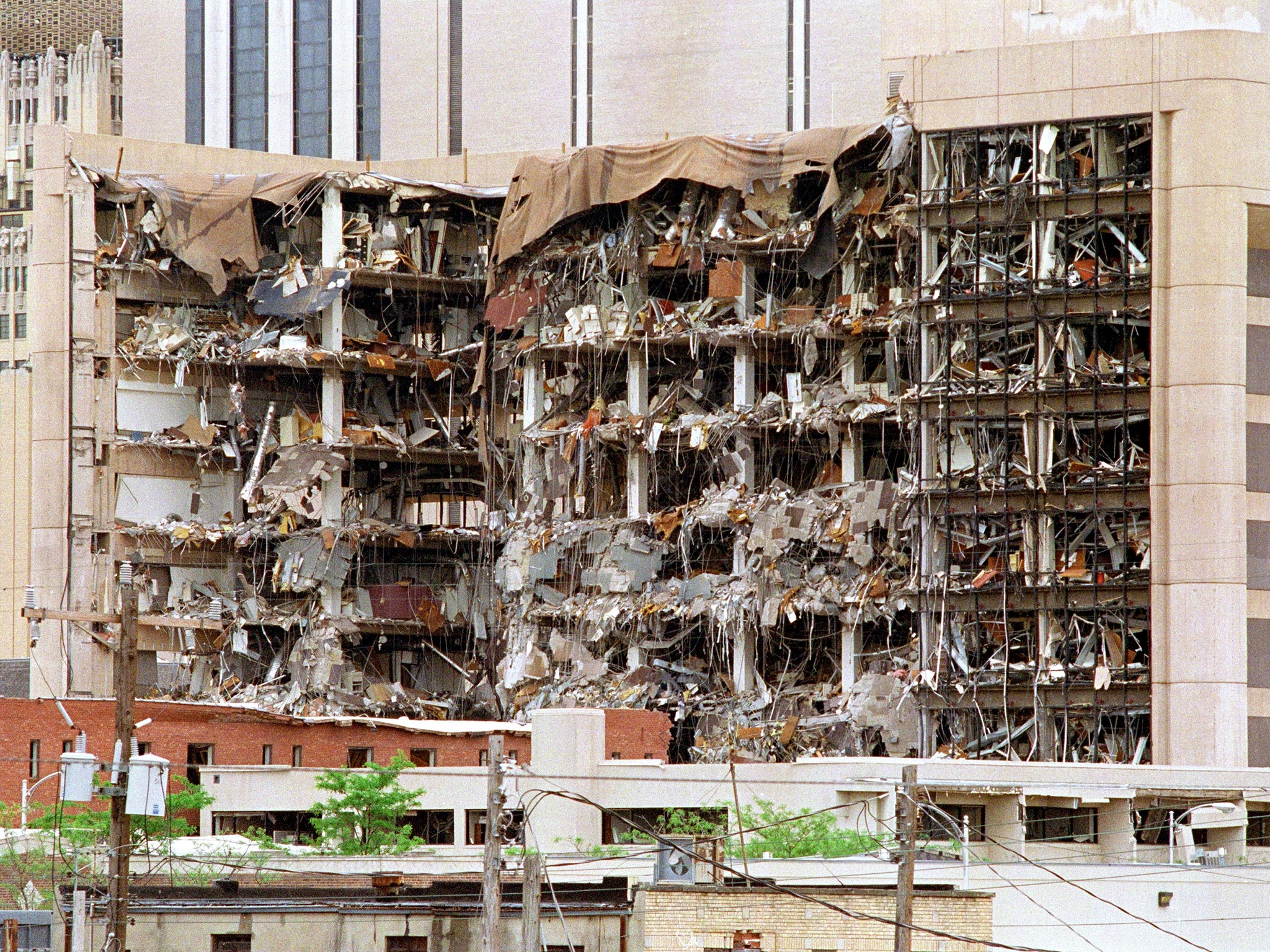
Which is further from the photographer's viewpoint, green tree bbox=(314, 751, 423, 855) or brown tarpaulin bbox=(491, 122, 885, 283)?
brown tarpaulin bbox=(491, 122, 885, 283)

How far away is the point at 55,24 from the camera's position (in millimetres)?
167000

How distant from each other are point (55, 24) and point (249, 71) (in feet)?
202

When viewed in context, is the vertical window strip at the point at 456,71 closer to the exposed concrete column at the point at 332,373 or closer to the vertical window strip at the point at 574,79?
the vertical window strip at the point at 574,79

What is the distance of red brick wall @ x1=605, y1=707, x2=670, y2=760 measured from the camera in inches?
2694

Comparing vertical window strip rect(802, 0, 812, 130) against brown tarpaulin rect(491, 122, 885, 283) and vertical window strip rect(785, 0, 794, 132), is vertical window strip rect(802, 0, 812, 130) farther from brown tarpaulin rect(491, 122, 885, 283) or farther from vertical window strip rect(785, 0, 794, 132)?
brown tarpaulin rect(491, 122, 885, 283)

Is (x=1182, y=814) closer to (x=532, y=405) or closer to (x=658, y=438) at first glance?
(x=658, y=438)

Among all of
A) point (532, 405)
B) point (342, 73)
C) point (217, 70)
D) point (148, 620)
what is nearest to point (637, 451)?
point (532, 405)

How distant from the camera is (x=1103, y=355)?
69.0 m

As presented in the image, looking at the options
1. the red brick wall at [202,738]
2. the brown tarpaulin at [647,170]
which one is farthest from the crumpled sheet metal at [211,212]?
the red brick wall at [202,738]

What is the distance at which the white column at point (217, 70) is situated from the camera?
361 feet

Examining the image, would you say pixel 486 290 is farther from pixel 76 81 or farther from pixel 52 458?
pixel 76 81

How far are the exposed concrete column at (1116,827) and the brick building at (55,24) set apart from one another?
11474 centimetres

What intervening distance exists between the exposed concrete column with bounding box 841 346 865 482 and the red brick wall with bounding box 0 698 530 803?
12.9 m

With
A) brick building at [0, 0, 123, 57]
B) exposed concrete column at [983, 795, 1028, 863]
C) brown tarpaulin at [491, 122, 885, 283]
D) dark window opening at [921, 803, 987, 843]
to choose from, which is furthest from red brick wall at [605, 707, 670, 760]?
brick building at [0, 0, 123, 57]
